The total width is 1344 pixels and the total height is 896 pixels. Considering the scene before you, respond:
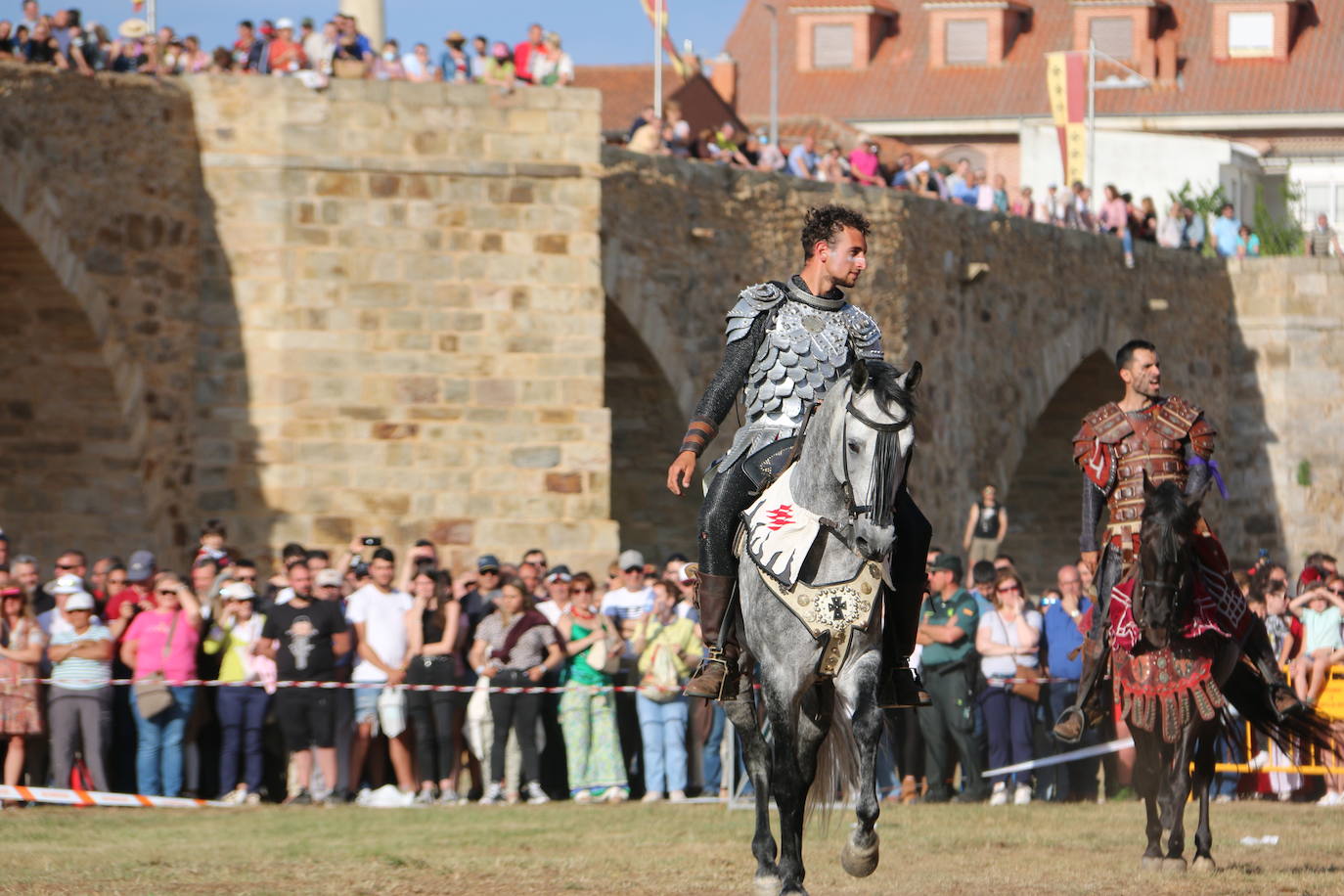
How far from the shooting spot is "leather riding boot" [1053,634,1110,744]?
10055mm

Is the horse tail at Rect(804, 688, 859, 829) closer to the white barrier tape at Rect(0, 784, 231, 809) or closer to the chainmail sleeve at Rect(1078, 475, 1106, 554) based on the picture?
the chainmail sleeve at Rect(1078, 475, 1106, 554)

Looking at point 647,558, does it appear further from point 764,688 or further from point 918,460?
point 764,688

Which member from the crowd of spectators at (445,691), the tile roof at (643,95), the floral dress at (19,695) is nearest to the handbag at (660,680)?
the crowd of spectators at (445,691)

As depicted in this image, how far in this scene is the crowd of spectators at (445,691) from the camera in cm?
1345

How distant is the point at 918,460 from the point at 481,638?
11.3 metres

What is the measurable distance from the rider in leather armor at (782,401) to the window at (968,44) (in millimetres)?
42102

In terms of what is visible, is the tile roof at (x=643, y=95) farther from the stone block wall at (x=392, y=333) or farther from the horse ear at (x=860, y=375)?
the horse ear at (x=860, y=375)

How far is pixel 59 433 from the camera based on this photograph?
18.5 m

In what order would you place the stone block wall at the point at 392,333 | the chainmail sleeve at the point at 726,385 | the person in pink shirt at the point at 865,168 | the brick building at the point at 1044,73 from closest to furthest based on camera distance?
1. the chainmail sleeve at the point at 726,385
2. the stone block wall at the point at 392,333
3. the person in pink shirt at the point at 865,168
4. the brick building at the point at 1044,73

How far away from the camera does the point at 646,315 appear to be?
2095 centimetres

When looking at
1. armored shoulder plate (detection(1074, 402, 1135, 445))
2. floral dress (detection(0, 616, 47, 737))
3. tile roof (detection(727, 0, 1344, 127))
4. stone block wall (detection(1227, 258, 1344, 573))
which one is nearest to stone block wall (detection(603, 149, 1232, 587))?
stone block wall (detection(1227, 258, 1344, 573))

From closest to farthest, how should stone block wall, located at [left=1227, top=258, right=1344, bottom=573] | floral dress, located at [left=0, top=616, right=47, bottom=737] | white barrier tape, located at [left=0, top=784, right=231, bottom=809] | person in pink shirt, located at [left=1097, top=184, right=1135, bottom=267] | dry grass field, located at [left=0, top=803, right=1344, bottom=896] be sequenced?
dry grass field, located at [left=0, top=803, right=1344, bottom=896], white barrier tape, located at [left=0, top=784, right=231, bottom=809], floral dress, located at [left=0, top=616, right=47, bottom=737], person in pink shirt, located at [left=1097, top=184, right=1135, bottom=267], stone block wall, located at [left=1227, top=258, right=1344, bottom=573]

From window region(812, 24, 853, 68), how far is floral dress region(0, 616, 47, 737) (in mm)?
39023

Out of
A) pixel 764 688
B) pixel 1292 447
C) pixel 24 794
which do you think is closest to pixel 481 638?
pixel 24 794
